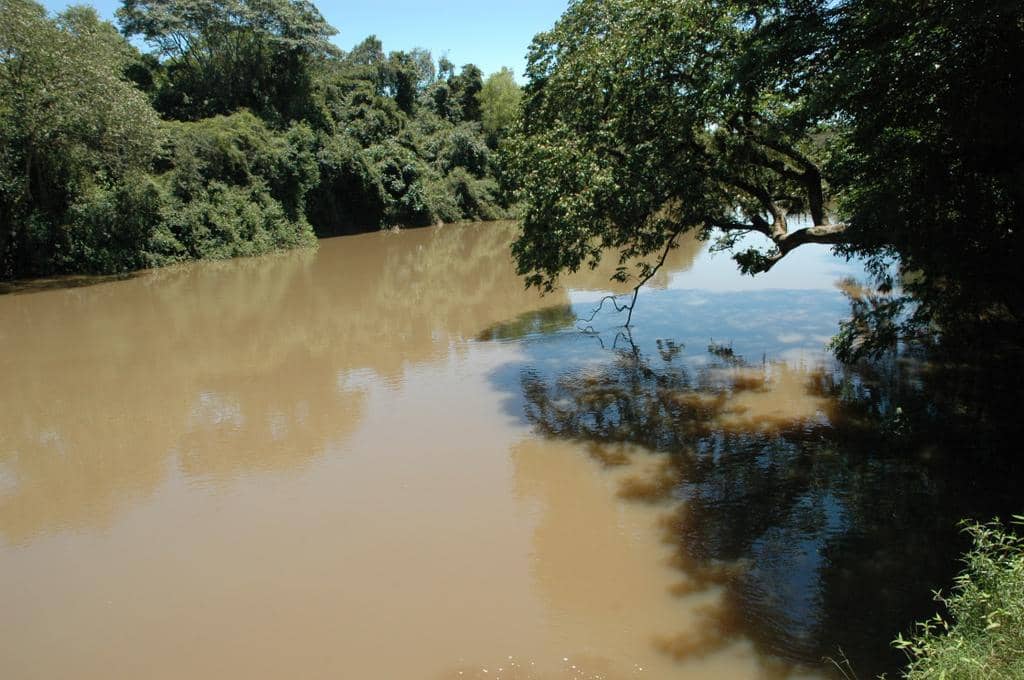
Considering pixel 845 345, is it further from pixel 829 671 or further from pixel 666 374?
pixel 829 671

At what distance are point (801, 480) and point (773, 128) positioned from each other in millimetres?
4671

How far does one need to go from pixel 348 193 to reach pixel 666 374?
29658 mm

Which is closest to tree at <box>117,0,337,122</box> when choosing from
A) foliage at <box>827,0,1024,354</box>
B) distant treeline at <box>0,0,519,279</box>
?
distant treeline at <box>0,0,519,279</box>

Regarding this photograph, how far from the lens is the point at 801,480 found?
699 cm

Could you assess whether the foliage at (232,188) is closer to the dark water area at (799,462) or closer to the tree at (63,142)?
the tree at (63,142)

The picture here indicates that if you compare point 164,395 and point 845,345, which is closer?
point 845,345

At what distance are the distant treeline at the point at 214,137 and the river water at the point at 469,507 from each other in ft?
13.9

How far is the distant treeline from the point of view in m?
19.9

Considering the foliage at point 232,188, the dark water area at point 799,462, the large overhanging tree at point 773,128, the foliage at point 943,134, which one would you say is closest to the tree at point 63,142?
the foliage at point 232,188

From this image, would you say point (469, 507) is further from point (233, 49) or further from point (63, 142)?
point (233, 49)

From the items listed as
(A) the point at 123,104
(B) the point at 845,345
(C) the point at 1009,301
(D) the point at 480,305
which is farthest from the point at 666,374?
(A) the point at 123,104

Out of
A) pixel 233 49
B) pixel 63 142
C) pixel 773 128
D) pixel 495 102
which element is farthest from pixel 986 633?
pixel 495 102

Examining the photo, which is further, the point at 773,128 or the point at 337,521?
the point at 773,128

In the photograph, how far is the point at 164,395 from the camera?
35.9 feet
